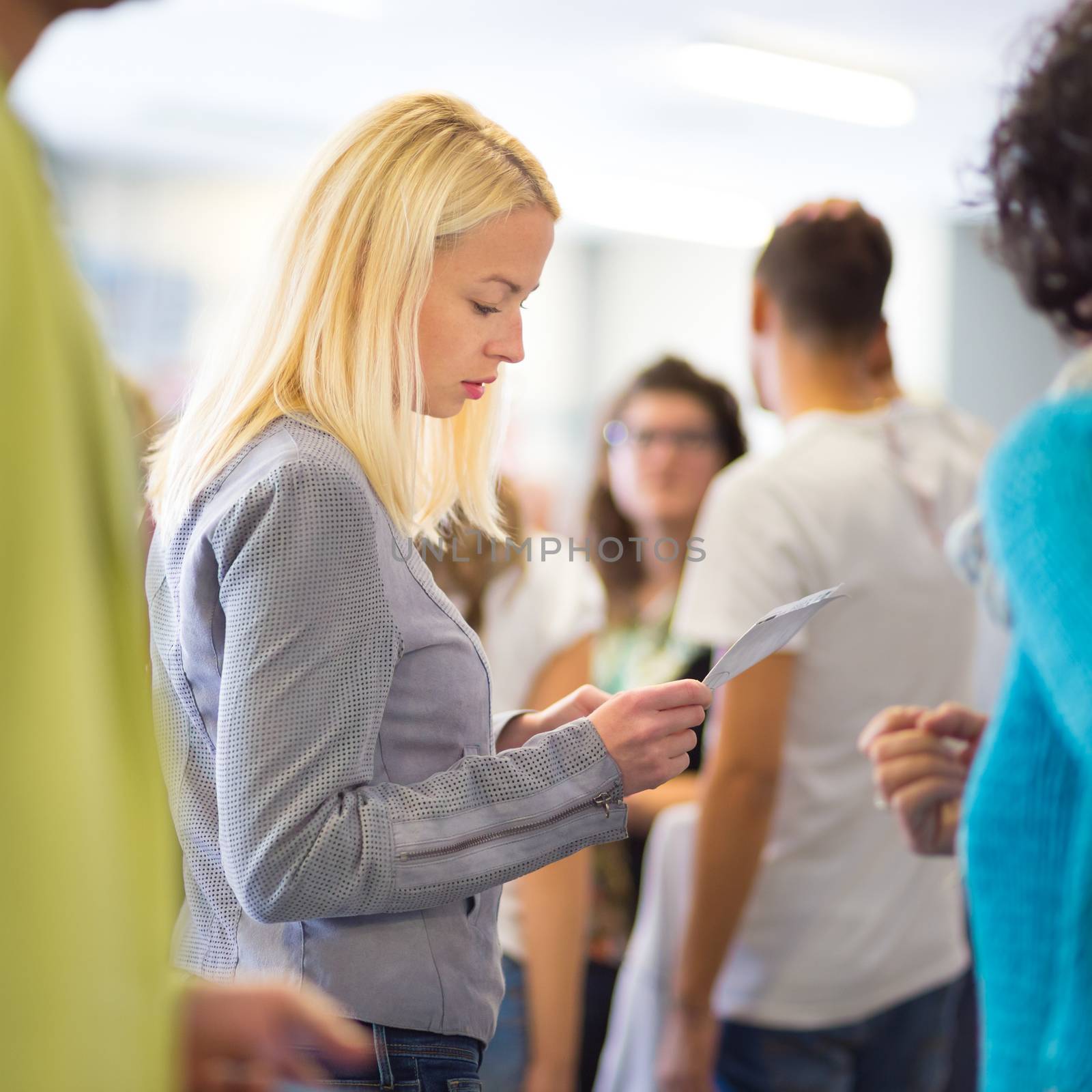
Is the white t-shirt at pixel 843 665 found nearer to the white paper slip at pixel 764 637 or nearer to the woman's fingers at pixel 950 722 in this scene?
the woman's fingers at pixel 950 722

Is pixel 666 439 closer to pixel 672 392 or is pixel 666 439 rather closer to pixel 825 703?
pixel 672 392

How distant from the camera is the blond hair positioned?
0.78 meters

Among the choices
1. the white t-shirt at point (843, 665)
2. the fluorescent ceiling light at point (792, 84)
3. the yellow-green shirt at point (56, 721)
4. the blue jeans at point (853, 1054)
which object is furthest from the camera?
the fluorescent ceiling light at point (792, 84)

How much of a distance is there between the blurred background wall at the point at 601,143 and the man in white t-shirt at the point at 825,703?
2.08 meters

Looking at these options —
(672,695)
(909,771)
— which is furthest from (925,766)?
(672,695)

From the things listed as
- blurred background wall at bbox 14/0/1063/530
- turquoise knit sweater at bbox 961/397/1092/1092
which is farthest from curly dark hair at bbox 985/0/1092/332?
blurred background wall at bbox 14/0/1063/530

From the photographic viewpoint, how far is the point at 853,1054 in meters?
1.46

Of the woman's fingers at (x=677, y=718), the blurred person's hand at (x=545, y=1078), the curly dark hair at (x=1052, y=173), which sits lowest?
the blurred person's hand at (x=545, y=1078)

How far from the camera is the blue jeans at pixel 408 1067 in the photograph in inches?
29.6

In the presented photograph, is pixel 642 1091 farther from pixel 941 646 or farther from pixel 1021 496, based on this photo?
pixel 1021 496

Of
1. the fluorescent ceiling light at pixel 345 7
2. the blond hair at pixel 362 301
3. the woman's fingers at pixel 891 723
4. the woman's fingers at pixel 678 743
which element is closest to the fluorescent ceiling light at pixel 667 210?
the fluorescent ceiling light at pixel 345 7

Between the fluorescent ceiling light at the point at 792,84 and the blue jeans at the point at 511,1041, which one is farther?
the fluorescent ceiling light at the point at 792,84

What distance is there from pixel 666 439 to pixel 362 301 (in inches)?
58.9

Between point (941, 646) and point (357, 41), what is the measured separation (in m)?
4.09
